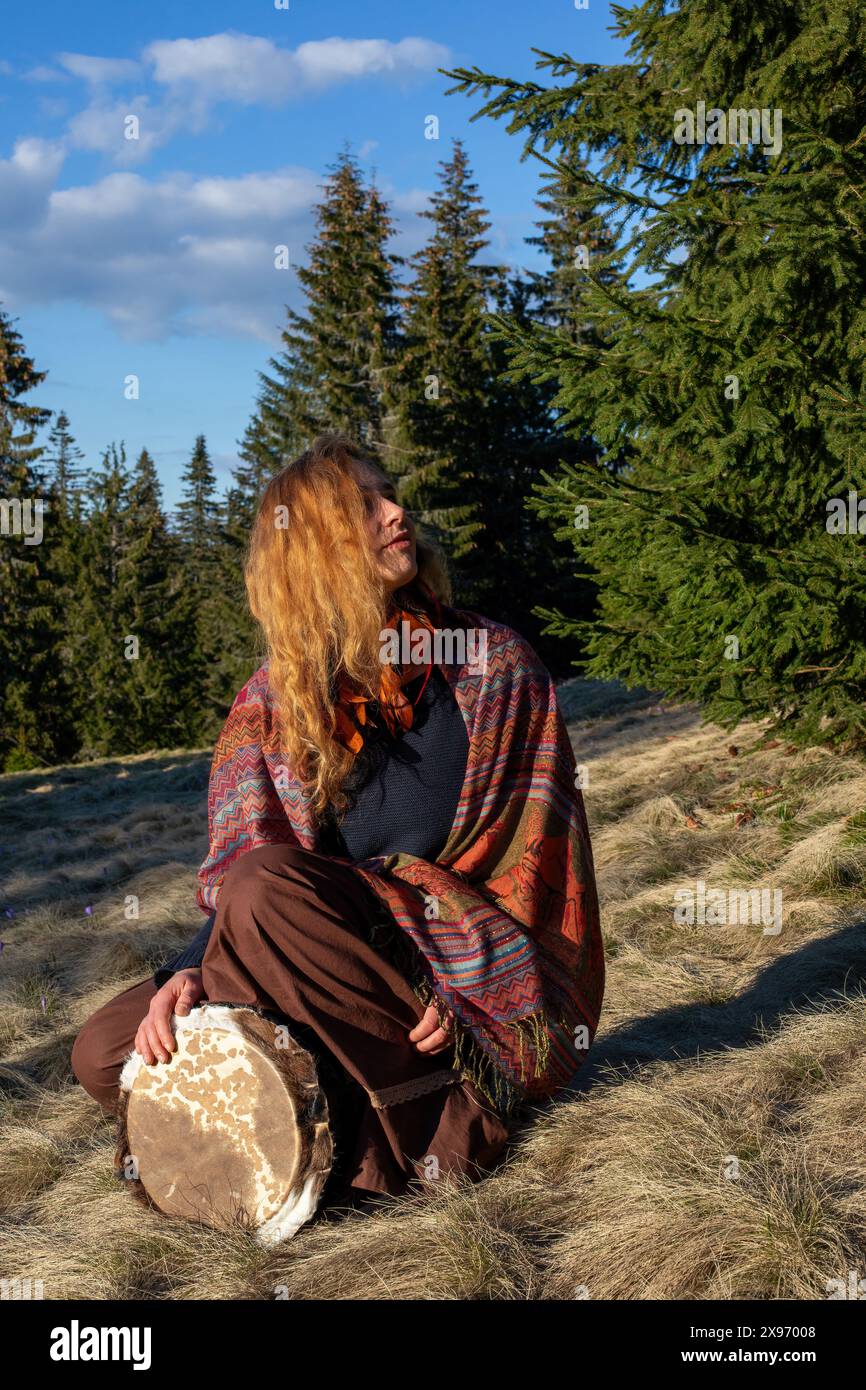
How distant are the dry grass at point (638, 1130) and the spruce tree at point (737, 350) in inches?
34.3

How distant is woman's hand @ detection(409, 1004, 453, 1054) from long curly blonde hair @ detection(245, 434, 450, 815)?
543mm

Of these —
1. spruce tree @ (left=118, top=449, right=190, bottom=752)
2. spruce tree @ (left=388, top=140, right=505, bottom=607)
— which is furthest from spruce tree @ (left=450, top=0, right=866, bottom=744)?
spruce tree @ (left=118, top=449, right=190, bottom=752)

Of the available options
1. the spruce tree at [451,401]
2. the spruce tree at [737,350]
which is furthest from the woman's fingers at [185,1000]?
the spruce tree at [451,401]

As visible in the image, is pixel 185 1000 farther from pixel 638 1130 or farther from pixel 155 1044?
pixel 638 1130

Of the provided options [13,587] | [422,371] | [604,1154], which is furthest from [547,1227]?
[13,587]

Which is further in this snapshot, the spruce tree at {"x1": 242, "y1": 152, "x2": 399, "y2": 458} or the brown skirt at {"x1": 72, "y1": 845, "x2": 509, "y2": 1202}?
the spruce tree at {"x1": 242, "y1": 152, "x2": 399, "y2": 458}

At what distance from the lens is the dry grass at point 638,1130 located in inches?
78.3

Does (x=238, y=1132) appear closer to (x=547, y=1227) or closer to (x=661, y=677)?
(x=547, y=1227)

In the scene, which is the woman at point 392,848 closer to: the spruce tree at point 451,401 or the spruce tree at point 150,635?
the spruce tree at point 451,401

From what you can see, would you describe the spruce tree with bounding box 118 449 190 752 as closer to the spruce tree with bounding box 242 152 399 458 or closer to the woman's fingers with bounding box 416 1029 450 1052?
the spruce tree with bounding box 242 152 399 458

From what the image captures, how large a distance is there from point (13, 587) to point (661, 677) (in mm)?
24419

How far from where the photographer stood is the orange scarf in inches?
101

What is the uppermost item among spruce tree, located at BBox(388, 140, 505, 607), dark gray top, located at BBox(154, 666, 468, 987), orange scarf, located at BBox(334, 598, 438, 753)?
spruce tree, located at BBox(388, 140, 505, 607)

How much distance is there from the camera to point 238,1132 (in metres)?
2.24
